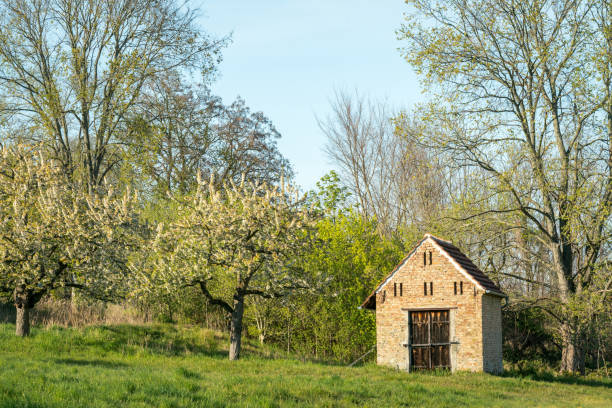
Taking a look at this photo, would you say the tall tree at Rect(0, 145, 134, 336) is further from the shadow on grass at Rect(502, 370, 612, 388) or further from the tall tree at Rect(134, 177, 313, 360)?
the shadow on grass at Rect(502, 370, 612, 388)

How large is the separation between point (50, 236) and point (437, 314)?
49.7ft

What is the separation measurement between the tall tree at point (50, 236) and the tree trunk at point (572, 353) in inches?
756

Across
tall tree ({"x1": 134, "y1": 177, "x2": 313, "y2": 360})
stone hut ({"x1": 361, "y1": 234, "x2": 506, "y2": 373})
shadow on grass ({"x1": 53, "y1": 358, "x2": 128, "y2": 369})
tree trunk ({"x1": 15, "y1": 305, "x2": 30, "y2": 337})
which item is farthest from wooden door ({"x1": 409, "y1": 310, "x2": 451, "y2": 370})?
tree trunk ({"x1": 15, "y1": 305, "x2": 30, "y2": 337})

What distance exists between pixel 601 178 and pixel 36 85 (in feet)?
87.7

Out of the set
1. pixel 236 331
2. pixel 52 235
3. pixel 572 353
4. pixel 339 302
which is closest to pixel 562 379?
pixel 572 353

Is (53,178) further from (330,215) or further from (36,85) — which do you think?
(330,215)

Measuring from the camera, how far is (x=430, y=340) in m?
24.2

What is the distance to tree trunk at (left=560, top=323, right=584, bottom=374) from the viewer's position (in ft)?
88.2

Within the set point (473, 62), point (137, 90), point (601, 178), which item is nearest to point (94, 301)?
point (137, 90)

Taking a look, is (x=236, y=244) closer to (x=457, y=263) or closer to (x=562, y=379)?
(x=457, y=263)

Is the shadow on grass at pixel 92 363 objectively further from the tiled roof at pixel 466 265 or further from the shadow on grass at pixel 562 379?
the shadow on grass at pixel 562 379

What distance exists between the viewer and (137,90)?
3025cm

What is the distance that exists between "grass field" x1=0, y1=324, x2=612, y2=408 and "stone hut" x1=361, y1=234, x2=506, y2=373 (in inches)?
59.8

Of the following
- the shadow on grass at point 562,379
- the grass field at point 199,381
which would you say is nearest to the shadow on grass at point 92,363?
the grass field at point 199,381
